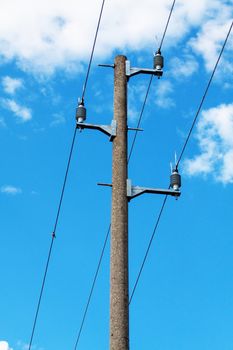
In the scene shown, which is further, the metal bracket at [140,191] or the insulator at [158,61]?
the insulator at [158,61]

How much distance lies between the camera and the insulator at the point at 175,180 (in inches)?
412

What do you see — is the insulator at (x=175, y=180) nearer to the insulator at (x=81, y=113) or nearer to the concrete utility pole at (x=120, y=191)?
the concrete utility pole at (x=120, y=191)

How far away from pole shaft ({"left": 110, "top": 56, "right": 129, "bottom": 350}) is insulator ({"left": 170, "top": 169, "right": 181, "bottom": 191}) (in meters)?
0.97

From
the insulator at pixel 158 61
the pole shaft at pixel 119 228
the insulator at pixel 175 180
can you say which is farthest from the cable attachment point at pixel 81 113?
the insulator at pixel 175 180

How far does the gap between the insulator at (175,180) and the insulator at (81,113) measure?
1.57m

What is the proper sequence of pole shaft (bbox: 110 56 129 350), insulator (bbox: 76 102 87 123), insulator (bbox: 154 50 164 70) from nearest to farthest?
pole shaft (bbox: 110 56 129 350) < insulator (bbox: 76 102 87 123) < insulator (bbox: 154 50 164 70)

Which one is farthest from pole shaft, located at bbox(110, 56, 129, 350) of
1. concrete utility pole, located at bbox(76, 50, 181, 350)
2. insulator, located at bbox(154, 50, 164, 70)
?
insulator, located at bbox(154, 50, 164, 70)

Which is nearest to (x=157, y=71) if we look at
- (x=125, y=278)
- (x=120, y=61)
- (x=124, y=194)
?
(x=120, y=61)

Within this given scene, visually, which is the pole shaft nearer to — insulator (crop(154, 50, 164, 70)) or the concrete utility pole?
the concrete utility pole

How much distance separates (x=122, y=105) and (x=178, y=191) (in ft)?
4.93

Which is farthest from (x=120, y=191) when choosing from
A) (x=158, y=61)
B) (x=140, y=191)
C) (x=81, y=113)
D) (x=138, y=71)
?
(x=158, y=61)

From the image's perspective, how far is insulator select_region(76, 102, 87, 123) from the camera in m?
10.6

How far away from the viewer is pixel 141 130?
11195 millimetres

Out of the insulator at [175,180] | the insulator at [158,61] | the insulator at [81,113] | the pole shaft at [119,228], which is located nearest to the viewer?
the pole shaft at [119,228]
